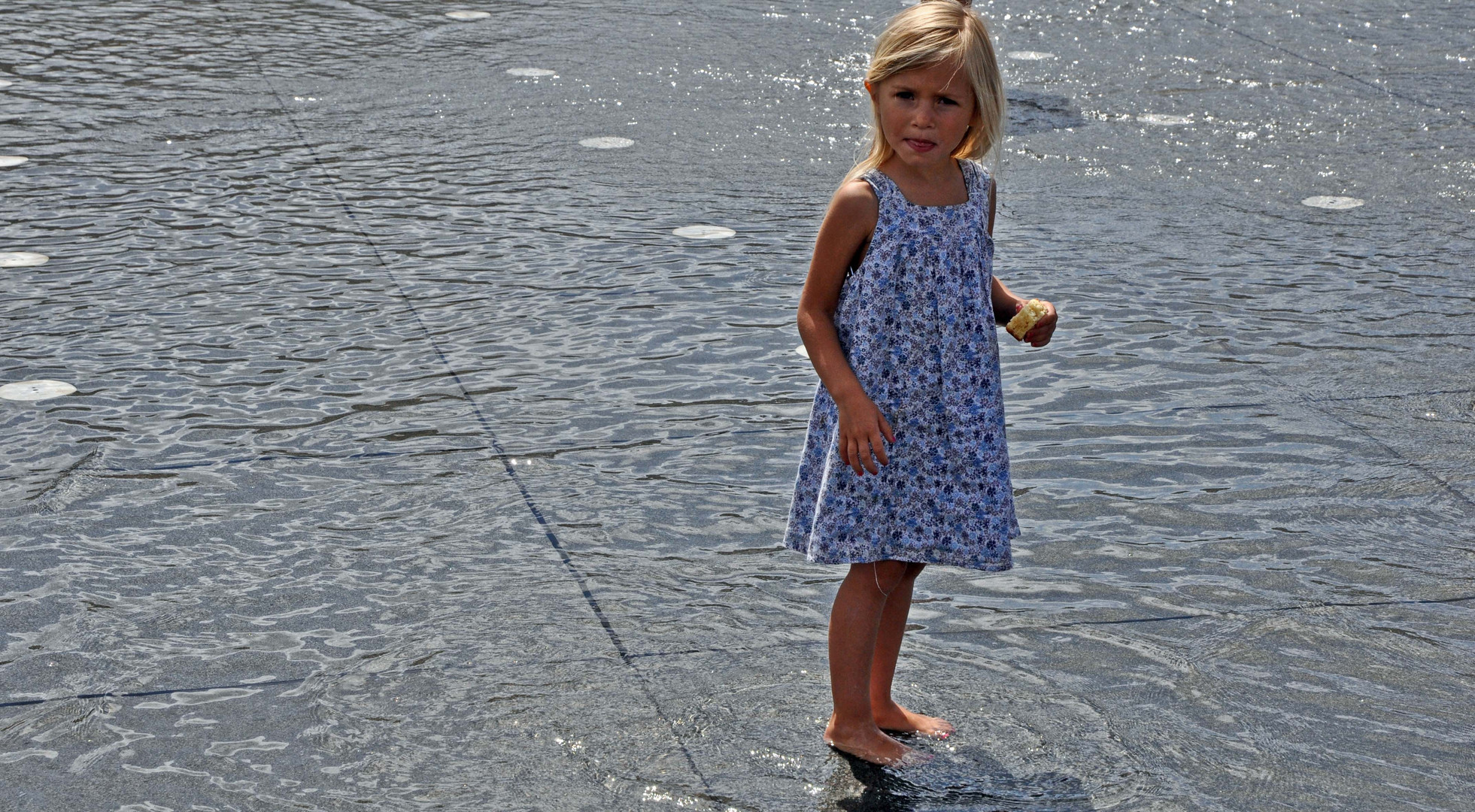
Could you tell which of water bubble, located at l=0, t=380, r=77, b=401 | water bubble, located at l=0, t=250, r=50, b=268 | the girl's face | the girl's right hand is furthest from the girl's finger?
water bubble, located at l=0, t=250, r=50, b=268

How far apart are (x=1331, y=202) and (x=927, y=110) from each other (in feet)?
12.3

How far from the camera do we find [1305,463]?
12.1 feet

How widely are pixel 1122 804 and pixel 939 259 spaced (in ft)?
3.05

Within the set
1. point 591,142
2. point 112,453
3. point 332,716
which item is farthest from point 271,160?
point 332,716

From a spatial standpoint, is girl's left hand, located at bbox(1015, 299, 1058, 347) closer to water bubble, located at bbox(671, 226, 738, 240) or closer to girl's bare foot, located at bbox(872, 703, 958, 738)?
girl's bare foot, located at bbox(872, 703, 958, 738)

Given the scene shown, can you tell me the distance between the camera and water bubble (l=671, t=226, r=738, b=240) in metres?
5.32

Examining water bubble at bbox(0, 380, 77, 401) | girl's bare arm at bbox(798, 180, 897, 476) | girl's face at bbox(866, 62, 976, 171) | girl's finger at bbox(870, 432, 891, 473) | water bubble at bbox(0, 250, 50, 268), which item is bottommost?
water bubble at bbox(0, 250, 50, 268)

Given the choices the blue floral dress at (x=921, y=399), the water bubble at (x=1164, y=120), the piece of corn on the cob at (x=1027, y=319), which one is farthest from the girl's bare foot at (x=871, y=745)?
the water bubble at (x=1164, y=120)

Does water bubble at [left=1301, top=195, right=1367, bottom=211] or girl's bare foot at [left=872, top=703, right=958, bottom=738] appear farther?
water bubble at [left=1301, top=195, right=1367, bottom=211]

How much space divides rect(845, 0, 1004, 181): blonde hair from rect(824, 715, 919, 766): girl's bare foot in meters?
0.92

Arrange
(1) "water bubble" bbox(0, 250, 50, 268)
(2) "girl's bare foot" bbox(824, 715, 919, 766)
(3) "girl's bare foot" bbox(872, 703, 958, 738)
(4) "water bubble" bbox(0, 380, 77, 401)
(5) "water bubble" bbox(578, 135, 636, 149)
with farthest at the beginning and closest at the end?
1. (5) "water bubble" bbox(578, 135, 636, 149)
2. (1) "water bubble" bbox(0, 250, 50, 268)
3. (4) "water bubble" bbox(0, 380, 77, 401)
4. (3) "girl's bare foot" bbox(872, 703, 958, 738)
5. (2) "girl's bare foot" bbox(824, 715, 919, 766)

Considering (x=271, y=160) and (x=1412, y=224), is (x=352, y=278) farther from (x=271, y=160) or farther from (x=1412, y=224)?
(x=1412, y=224)

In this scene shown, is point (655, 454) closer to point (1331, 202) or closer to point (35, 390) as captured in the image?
point (35, 390)

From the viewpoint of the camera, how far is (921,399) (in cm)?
252
